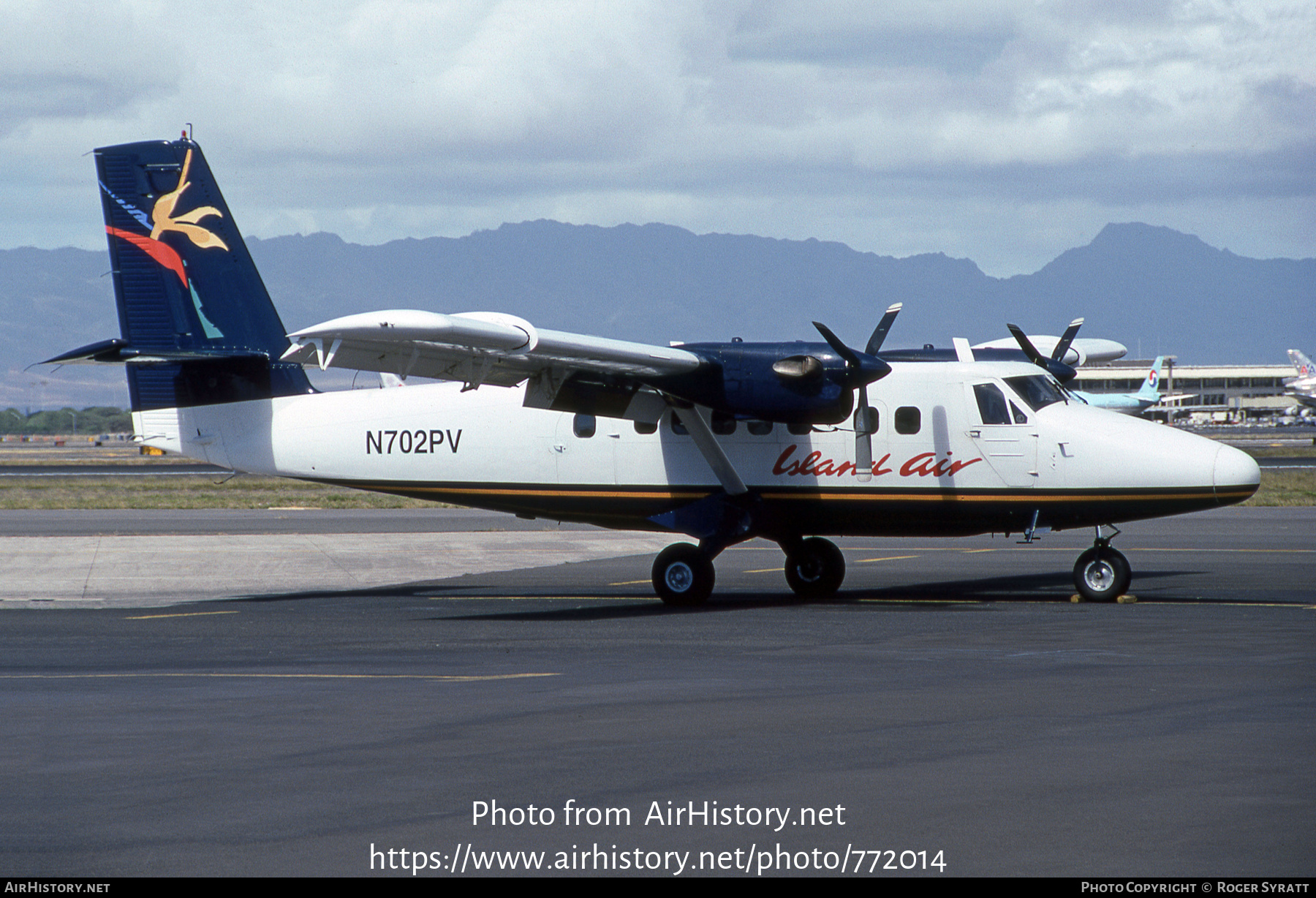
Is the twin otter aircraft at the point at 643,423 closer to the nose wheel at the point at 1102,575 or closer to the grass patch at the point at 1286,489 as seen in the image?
the nose wheel at the point at 1102,575

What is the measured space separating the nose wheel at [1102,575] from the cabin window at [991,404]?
2.08 metres

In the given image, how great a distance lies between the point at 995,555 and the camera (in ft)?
85.7

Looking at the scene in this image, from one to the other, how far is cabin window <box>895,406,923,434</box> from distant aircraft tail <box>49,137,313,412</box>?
9.09 meters

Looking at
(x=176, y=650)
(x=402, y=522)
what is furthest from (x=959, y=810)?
(x=402, y=522)

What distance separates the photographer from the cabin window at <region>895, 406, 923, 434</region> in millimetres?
19062

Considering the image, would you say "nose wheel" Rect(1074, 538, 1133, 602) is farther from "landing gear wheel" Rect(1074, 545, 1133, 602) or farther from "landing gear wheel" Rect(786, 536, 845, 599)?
"landing gear wheel" Rect(786, 536, 845, 599)

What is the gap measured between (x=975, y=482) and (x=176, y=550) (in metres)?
15.4

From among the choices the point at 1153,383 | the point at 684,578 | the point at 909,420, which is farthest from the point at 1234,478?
the point at 1153,383

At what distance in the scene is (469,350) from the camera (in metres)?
16.5

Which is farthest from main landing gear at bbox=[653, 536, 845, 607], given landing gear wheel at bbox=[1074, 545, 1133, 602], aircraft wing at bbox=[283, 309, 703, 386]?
landing gear wheel at bbox=[1074, 545, 1133, 602]

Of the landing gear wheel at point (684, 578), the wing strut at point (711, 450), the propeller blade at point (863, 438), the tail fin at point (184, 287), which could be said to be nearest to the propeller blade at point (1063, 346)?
the propeller blade at point (863, 438)

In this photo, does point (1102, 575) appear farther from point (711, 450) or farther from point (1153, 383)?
point (1153, 383)

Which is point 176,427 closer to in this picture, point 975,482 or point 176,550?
point 176,550

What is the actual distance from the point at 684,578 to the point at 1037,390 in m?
5.41
